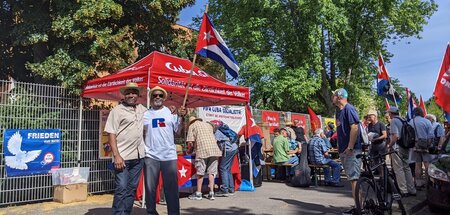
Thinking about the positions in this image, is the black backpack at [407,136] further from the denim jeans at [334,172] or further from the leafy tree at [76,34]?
the leafy tree at [76,34]

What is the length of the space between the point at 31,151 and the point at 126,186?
11.9ft

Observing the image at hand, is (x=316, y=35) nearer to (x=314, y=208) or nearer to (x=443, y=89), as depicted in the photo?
(x=443, y=89)

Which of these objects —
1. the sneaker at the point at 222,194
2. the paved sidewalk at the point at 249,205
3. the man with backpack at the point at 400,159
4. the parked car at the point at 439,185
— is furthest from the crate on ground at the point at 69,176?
the parked car at the point at 439,185

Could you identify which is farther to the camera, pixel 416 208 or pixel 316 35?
pixel 316 35

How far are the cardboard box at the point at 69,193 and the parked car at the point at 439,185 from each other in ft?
22.2

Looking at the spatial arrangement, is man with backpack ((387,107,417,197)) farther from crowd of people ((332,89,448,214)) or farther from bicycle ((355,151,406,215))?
bicycle ((355,151,406,215))

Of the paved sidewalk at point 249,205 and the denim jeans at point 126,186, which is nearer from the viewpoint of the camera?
the denim jeans at point 126,186

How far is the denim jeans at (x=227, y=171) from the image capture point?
9461mm

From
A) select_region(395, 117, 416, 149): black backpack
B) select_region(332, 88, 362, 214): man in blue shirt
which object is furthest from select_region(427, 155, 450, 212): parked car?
select_region(332, 88, 362, 214): man in blue shirt

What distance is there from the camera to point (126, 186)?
5547mm

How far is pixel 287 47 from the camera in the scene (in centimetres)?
2777

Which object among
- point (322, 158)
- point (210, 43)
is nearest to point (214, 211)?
point (210, 43)

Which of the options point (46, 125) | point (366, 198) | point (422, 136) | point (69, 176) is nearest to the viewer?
point (366, 198)

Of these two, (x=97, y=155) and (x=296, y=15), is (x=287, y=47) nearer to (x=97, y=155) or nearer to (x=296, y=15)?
(x=296, y=15)
